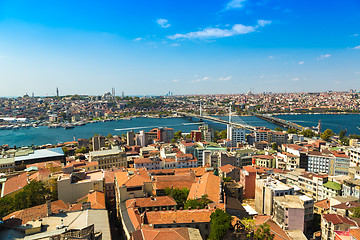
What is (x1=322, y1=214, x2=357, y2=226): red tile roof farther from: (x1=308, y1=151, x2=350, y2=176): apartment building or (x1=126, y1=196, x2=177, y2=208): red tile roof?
(x1=308, y1=151, x2=350, y2=176): apartment building

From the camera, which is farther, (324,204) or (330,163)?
(330,163)

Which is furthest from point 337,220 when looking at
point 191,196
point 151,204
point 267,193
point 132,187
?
point 132,187

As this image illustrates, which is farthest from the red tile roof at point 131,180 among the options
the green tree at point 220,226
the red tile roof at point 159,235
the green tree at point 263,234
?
the green tree at point 263,234

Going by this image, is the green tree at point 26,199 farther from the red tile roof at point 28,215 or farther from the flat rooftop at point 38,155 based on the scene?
the flat rooftop at point 38,155

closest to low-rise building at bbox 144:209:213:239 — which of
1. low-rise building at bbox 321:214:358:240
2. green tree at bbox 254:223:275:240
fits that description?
green tree at bbox 254:223:275:240

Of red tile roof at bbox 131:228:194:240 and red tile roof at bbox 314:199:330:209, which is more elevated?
red tile roof at bbox 131:228:194:240

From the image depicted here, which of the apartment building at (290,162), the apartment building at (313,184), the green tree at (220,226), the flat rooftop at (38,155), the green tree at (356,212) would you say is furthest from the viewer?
the flat rooftop at (38,155)

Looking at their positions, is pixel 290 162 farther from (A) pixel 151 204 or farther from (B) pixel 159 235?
(B) pixel 159 235
